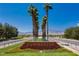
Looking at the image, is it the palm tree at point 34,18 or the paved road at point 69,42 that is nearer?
the palm tree at point 34,18

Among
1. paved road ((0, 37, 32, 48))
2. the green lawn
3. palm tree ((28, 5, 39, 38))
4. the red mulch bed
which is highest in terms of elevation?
palm tree ((28, 5, 39, 38))

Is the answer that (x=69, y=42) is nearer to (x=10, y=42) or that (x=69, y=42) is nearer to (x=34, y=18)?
(x=34, y=18)

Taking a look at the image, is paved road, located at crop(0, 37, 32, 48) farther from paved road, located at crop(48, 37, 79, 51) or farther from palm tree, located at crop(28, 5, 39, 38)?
paved road, located at crop(48, 37, 79, 51)

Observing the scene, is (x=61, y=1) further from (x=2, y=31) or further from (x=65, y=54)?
(x=2, y=31)

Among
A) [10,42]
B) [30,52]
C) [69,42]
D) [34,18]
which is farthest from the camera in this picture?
[69,42]

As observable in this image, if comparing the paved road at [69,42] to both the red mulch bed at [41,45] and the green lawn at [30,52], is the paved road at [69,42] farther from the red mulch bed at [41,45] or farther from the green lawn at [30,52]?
the green lawn at [30,52]

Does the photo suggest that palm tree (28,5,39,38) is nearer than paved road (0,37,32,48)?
Yes

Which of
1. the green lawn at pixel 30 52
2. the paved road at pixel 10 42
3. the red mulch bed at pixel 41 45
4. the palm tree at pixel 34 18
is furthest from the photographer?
the paved road at pixel 10 42

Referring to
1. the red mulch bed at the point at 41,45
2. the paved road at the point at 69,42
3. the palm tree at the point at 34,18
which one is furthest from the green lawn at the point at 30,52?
the palm tree at the point at 34,18

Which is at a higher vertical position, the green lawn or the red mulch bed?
the red mulch bed

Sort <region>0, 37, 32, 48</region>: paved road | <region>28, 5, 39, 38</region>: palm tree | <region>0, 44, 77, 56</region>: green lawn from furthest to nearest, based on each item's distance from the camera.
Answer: <region>0, 37, 32, 48</region>: paved road
<region>28, 5, 39, 38</region>: palm tree
<region>0, 44, 77, 56</region>: green lawn

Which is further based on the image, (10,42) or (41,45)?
(10,42)

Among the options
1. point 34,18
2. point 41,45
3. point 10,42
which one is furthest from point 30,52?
point 34,18

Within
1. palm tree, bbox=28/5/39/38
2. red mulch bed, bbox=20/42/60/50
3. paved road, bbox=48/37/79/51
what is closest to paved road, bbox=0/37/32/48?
red mulch bed, bbox=20/42/60/50
